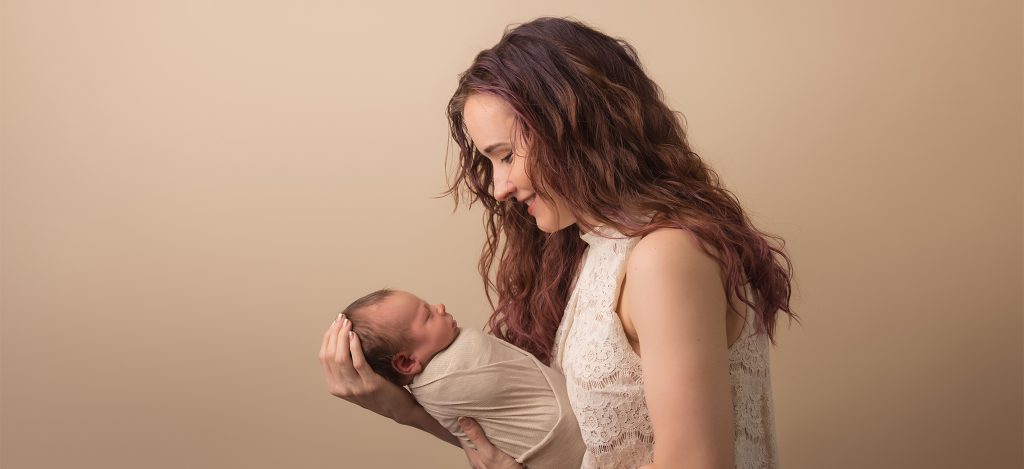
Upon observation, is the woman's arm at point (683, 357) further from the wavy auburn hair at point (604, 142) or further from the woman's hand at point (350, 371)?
the woman's hand at point (350, 371)

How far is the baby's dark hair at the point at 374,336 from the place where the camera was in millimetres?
2025

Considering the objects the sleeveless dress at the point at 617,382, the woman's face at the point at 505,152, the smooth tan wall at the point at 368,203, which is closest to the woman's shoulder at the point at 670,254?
the sleeveless dress at the point at 617,382

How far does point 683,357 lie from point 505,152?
1.83ft

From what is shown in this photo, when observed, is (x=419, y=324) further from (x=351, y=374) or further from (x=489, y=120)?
(x=489, y=120)

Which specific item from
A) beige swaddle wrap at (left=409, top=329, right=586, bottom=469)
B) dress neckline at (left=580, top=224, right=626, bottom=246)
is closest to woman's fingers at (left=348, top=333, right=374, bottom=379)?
beige swaddle wrap at (left=409, top=329, right=586, bottom=469)

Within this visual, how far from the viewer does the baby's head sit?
2.03 meters

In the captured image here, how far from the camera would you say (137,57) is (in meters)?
3.07

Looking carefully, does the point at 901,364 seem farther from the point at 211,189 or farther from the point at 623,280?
the point at 211,189

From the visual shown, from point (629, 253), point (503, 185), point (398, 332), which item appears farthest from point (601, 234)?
point (398, 332)

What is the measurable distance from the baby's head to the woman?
5 cm

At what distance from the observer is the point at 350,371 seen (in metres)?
2.00

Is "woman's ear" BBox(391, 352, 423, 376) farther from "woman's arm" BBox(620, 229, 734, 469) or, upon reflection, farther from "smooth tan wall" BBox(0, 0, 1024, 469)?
"smooth tan wall" BBox(0, 0, 1024, 469)

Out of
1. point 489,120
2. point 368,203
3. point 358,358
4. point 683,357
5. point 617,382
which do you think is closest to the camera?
point 683,357

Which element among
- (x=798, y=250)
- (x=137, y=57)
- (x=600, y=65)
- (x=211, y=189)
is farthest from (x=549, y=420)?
(x=137, y=57)
